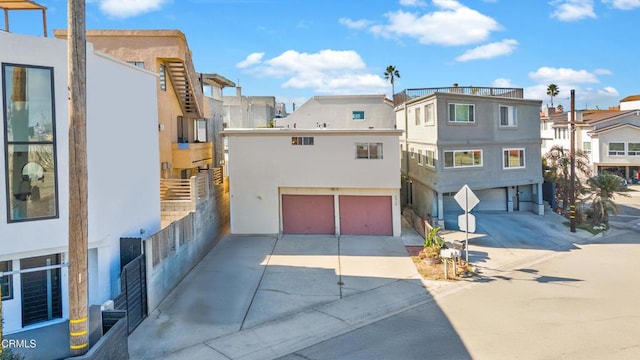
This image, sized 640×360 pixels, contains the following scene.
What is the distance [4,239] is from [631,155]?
51.0 metres

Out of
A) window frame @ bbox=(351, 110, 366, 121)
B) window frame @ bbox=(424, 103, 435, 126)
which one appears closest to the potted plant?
window frame @ bbox=(424, 103, 435, 126)

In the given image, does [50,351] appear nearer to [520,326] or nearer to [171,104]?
[520,326]

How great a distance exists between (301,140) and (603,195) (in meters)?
17.6

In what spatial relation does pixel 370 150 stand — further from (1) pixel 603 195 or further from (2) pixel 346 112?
(1) pixel 603 195

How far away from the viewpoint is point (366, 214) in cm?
2227

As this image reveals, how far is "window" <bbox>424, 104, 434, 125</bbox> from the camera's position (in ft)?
77.6

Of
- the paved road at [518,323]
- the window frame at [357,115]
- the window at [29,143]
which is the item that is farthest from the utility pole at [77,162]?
the window frame at [357,115]

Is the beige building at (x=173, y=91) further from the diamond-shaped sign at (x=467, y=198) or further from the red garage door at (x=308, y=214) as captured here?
the diamond-shaped sign at (x=467, y=198)

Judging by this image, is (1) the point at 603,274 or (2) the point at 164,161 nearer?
(1) the point at 603,274

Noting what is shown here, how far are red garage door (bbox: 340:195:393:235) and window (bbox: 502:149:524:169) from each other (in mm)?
8121

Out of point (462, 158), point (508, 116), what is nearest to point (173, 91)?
point (462, 158)

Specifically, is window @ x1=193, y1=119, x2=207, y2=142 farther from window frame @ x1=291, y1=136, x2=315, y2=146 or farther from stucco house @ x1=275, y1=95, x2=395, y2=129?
stucco house @ x1=275, y1=95, x2=395, y2=129

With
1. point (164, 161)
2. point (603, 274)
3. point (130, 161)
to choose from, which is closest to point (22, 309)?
point (130, 161)

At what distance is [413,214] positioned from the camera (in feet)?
82.4
